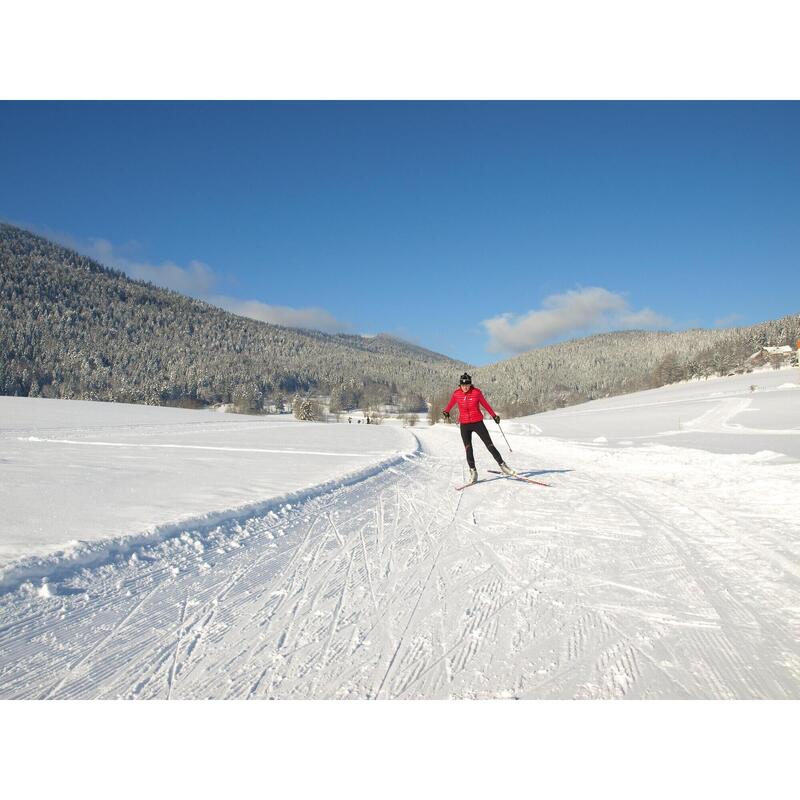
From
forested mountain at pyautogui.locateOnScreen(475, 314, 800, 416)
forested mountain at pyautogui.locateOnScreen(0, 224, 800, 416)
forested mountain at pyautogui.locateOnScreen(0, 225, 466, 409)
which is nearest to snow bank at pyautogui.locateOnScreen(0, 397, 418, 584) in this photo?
forested mountain at pyautogui.locateOnScreen(0, 224, 800, 416)

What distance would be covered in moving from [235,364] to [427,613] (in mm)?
146668

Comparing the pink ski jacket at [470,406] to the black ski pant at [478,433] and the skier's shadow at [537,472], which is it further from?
the skier's shadow at [537,472]

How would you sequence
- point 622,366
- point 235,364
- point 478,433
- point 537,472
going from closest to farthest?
point 478,433 < point 537,472 < point 235,364 < point 622,366

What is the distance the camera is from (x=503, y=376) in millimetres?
164625

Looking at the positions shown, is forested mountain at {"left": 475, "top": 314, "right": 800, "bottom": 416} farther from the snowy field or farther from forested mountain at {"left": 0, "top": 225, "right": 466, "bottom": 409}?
the snowy field

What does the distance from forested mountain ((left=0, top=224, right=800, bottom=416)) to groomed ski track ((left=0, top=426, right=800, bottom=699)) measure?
3572 inches

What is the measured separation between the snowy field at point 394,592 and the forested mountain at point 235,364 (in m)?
89.3

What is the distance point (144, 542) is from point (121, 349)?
154m

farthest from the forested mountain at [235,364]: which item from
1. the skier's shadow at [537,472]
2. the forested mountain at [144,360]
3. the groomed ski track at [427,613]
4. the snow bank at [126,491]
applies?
the groomed ski track at [427,613]

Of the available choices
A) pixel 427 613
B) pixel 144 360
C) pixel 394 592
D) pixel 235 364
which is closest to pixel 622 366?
pixel 235 364

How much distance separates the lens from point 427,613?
3465mm

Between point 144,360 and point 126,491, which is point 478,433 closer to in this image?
point 126,491
